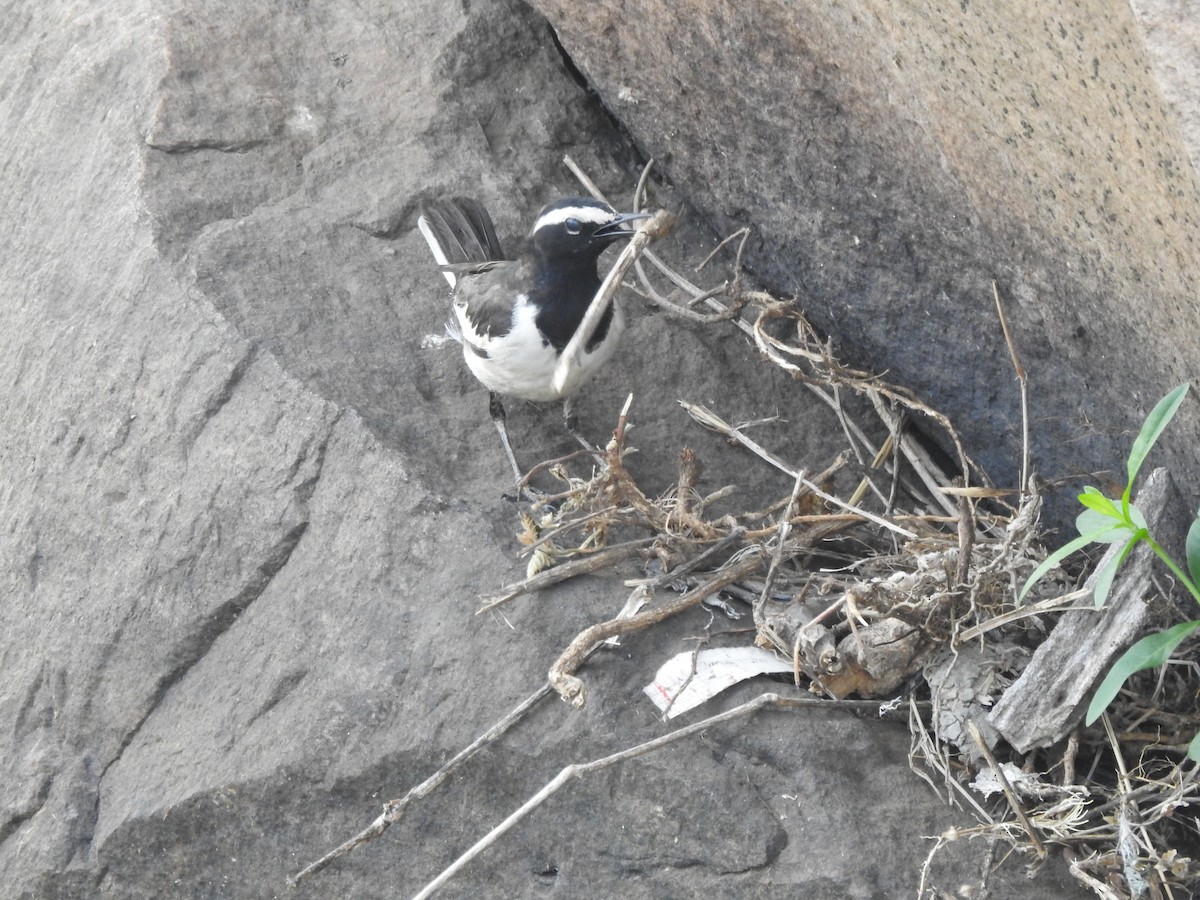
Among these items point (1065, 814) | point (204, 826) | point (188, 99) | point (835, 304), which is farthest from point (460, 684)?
point (188, 99)

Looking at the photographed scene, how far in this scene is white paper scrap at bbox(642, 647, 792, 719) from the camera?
315 cm

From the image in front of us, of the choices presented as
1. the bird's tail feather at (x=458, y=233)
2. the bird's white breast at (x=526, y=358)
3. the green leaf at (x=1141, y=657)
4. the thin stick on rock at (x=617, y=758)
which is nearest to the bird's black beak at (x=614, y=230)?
the bird's white breast at (x=526, y=358)

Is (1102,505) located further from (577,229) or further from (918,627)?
(577,229)

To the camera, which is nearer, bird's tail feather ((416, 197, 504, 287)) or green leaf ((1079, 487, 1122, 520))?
green leaf ((1079, 487, 1122, 520))

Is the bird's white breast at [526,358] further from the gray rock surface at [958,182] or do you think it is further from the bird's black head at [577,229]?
the gray rock surface at [958,182]

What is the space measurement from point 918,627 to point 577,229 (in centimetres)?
157

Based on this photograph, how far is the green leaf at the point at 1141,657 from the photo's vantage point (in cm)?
264

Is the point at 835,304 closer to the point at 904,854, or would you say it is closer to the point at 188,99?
the point at 904,854

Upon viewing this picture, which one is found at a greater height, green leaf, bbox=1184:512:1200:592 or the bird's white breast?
the bird's white breast

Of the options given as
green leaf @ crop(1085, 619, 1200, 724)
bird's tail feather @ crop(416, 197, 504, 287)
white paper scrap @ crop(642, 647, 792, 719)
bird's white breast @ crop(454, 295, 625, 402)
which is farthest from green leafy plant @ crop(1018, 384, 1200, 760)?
bird's tail feather @ crop(416, 197, 504, 287)

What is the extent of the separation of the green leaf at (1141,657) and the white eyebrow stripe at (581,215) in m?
1.96

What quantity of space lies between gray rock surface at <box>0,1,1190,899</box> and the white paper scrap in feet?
0.22

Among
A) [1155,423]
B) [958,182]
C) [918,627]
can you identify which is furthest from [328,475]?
[1155,423]

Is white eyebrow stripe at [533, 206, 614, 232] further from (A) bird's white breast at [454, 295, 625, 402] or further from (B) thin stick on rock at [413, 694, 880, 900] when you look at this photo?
(B) thin stick on rock at [413, 694, 880, 900]
